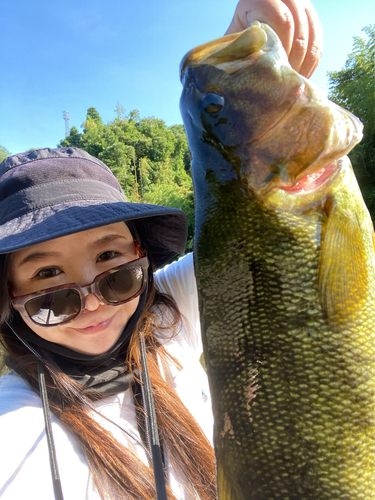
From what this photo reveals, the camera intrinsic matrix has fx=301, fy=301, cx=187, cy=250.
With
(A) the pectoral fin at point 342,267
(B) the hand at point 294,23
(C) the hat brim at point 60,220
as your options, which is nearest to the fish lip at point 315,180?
(A) the pectoral fin at point 342,267

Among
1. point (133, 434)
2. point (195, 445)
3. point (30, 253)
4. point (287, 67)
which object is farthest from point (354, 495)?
point (30, 253)

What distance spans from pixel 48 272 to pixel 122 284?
1.11 feet

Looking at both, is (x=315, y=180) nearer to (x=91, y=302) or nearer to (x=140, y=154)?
(x=91, y=302)

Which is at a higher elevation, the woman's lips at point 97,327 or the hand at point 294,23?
the hand at point 294,23

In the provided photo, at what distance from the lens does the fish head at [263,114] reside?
98 cm

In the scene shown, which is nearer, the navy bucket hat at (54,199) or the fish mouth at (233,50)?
the fish mouth at (233,50)

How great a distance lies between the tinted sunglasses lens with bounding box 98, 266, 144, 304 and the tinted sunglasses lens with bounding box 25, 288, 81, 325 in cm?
13

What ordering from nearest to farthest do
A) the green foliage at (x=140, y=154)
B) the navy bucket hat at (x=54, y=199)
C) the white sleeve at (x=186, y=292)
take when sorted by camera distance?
the navy bucket hat at (x=54, y=199) → the white sleeve at (x=186, y=292) → the green foliage at (x=140, y=154)

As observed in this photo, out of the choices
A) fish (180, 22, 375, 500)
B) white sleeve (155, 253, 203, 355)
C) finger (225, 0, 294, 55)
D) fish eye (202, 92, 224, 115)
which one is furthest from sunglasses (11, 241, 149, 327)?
finger (225, 0, 294, 55)

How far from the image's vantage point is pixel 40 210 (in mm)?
1387

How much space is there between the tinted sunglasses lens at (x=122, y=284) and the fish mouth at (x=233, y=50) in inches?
36.6

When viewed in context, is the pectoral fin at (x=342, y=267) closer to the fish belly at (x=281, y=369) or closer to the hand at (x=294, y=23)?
the fish belly at (x=281, y=369)

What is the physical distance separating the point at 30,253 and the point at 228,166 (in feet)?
3.01

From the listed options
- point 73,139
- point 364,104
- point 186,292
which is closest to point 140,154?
point 73,139
